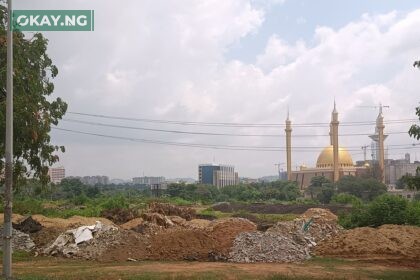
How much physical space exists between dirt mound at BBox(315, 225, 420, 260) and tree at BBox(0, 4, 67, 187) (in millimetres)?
12161

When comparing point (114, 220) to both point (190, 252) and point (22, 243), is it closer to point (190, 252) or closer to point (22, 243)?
point (22, 243)

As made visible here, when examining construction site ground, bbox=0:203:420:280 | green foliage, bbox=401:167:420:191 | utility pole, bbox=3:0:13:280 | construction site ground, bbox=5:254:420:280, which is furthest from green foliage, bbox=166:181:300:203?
utility pole, bbox=3:0:13:280

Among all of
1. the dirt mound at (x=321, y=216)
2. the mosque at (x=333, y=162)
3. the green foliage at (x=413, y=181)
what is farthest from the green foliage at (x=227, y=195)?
the green foliage at (x=413, y=181)

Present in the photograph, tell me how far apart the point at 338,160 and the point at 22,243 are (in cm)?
8978

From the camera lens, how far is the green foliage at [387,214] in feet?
85.1

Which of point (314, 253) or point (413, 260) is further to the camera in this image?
point (314, 253)

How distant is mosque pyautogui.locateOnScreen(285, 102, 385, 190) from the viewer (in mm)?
103188

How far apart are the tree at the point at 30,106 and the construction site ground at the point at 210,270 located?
3.55 metres

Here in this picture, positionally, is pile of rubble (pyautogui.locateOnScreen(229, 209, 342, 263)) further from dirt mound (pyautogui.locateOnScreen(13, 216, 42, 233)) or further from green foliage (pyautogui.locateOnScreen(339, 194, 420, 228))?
dirt mound (pyautogui.locateOnScreen(13, 216, 42, 233))

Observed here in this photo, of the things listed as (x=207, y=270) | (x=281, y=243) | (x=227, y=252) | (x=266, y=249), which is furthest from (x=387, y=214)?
(x=207, y=270)

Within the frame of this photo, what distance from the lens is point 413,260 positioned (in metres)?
20.1

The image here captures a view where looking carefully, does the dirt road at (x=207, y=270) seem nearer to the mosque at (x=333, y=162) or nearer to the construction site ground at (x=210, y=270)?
the construction site ground at (x=210, y=270)

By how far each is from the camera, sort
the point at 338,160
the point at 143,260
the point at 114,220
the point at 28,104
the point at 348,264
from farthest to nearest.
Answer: the point at 338,160 < the point at 114,220 < the point at 143,260 < the point at 348,264 < the point at 28,104

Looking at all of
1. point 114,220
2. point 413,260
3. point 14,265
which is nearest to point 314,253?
point 413,260
